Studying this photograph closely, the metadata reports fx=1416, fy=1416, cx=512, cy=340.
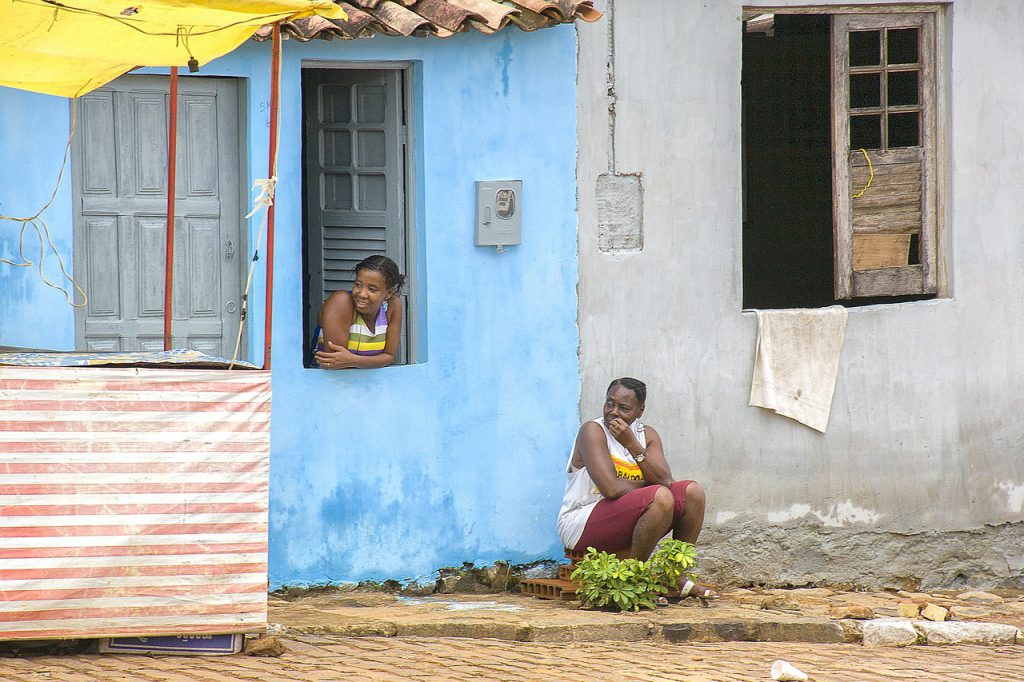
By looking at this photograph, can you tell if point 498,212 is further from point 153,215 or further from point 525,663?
point 525,663

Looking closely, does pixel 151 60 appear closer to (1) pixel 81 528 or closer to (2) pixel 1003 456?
(1) pixel 81 528

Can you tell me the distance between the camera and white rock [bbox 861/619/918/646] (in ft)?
22.1

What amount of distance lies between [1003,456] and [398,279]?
359 cm

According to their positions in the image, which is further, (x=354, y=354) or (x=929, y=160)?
(x=929, y=160)

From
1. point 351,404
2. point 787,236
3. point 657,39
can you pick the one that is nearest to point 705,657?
point 351,404

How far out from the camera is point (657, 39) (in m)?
7.25

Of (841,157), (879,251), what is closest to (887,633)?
(879,251)

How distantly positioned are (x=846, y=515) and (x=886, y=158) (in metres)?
1.96

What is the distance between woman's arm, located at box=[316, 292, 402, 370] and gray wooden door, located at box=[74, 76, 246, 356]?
46cm

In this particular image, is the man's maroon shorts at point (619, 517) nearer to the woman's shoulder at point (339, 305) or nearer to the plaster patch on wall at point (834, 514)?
the plaster patch on wall at point (834, 514)

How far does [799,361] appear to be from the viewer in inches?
296

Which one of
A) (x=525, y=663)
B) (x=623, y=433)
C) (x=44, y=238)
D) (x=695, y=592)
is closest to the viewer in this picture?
(x=525, y=663)

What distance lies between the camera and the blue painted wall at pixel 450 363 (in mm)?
6719

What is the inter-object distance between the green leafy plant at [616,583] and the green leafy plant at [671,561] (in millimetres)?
46
